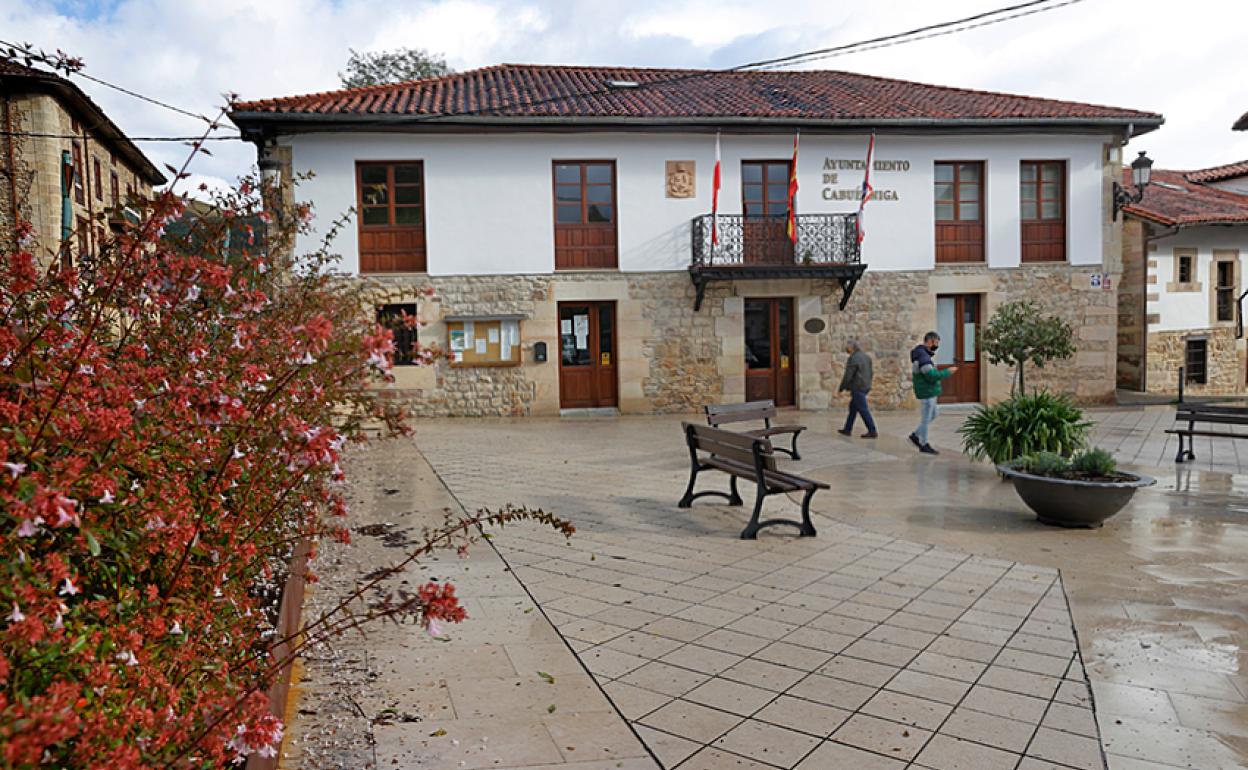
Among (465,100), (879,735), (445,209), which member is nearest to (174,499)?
(879,735)

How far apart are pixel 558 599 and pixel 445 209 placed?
12.1 metres

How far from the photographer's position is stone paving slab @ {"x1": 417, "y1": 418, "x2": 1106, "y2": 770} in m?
3.38

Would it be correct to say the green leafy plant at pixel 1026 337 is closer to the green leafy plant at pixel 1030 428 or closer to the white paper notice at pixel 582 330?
the green leafy plant at pixel 1030 428

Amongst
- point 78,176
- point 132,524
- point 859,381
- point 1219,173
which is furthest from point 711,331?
point 1219,173

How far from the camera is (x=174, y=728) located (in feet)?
6.02

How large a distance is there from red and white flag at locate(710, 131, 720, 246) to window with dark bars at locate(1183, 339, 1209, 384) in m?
11.7

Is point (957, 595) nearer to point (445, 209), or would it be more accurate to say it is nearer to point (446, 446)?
point (446, 446)

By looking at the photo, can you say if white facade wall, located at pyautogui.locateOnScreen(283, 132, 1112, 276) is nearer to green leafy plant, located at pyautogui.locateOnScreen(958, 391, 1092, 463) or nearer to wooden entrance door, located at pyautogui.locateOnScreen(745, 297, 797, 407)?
wooden entrance door, located at pyautogui.locateOnScreen(745, 297, 797, 407)

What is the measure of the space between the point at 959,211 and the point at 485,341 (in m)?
9.32

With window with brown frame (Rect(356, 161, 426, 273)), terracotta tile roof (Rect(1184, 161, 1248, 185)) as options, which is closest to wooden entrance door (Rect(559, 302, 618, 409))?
window with brown frame (Rect(356, 161, 426, 273))

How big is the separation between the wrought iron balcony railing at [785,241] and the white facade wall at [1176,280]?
7.92 meters

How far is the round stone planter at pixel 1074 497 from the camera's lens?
262 inches

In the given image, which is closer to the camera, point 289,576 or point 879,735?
point 879,735

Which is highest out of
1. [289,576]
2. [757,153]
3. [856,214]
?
[757,153]
